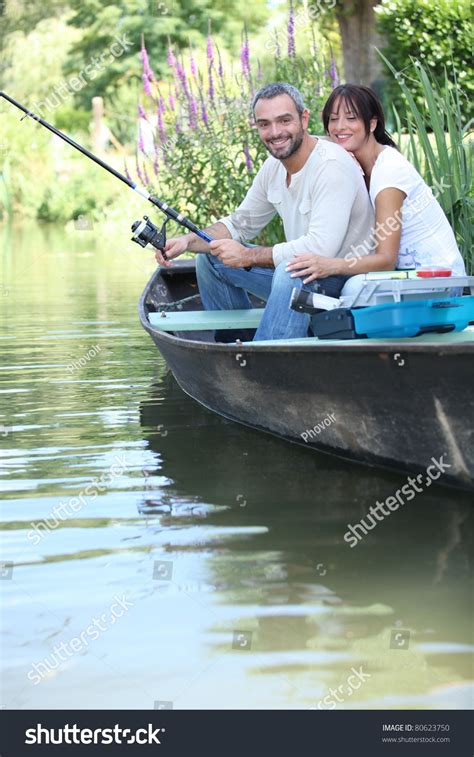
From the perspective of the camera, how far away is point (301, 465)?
197 inches

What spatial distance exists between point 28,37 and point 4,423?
114ft

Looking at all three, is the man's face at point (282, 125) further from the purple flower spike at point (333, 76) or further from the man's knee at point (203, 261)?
the purple flower spike at point (333, 76)

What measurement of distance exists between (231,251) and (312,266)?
2.12 ft

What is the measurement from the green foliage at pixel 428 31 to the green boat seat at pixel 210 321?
7213 millimetres

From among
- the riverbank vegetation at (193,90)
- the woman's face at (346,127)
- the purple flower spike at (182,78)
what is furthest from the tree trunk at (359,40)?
the woman's face at (346,127)

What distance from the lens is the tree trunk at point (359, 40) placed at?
1669cm

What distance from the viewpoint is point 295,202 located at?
5.40 m

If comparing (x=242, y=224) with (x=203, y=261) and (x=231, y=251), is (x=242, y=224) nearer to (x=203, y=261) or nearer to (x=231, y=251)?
(x=203, y=261)

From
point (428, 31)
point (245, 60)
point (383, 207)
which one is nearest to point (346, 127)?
point (383, 207)

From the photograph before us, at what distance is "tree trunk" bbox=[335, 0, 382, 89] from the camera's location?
657 inches

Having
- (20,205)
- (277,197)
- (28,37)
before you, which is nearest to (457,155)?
(277,197)

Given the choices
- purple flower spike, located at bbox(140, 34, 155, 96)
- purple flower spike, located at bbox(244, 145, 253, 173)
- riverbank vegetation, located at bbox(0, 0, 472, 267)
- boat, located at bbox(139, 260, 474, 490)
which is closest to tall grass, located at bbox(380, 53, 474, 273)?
riverbank vegetation, located at bbox(0, 0, 472, 267)

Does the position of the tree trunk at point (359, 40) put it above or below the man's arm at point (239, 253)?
above
